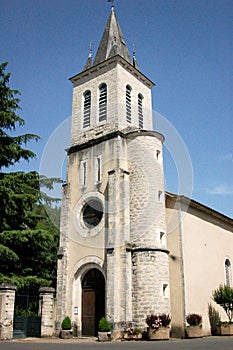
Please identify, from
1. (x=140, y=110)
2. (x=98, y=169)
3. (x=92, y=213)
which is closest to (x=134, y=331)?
(x=92, y=213)

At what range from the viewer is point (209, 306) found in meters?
20.4

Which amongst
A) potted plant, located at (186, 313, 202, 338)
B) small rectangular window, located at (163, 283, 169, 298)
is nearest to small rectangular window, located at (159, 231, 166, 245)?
small rectangular window, located at (163, 283, 169, 298)

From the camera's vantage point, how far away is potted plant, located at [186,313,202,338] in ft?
55.7

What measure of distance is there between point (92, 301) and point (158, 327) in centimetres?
448

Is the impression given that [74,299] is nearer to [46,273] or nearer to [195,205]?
[46,273]

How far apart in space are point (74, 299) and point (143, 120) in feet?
40.0

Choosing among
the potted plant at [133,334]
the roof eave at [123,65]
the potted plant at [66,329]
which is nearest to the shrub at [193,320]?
the potted plant at [133,334]

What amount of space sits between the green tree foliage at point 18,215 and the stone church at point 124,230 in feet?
5.58

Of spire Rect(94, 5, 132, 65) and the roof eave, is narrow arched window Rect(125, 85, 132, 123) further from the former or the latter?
spire Rect(94, 5, 132, 65)

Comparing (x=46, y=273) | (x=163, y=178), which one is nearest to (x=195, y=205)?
(x=163, y=178)

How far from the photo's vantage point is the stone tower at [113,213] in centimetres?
1738

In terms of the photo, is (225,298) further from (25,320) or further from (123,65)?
(123,65)

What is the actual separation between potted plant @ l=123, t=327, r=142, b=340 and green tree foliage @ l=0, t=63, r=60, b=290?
568 cm

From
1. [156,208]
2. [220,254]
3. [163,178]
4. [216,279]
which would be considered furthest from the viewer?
[220,254]
